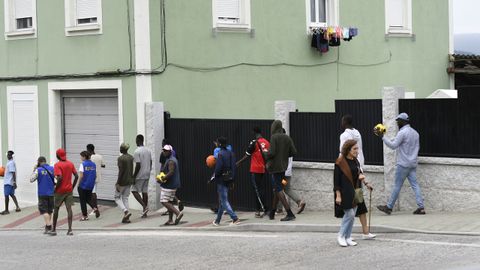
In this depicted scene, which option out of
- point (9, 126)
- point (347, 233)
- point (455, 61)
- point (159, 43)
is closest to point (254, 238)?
point (347, 233)

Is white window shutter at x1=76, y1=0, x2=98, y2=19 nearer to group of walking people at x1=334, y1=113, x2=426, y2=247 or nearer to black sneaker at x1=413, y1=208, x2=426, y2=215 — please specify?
group of walking people at x1=334, y1=113, x2=426, y2=247

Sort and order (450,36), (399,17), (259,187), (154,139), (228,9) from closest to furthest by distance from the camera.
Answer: (259,187), (154,139), (228,9), (399,17), (450,36)

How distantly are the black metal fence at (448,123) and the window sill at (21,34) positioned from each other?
34.7 feet

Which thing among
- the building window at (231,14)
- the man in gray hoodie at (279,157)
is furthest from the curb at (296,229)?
the building window at (231,14)

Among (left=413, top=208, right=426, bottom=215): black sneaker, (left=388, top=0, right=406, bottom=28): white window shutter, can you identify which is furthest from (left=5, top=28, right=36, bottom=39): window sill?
(left=413, top=208, right=426, bottom=215): black sneaker

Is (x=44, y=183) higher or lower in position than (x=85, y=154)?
lower

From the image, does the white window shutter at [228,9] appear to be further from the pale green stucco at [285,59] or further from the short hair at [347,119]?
the short hair at [347,119]

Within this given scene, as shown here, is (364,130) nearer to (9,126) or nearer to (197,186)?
(197,186)

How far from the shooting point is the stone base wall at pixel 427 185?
49.8ft

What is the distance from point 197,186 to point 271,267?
7935 millimetres

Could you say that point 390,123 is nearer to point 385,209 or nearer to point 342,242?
point 385,209

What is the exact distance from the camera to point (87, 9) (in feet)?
68.2

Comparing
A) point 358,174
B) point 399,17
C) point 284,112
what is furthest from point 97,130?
point 358,174

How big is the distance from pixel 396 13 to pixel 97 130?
9167 millimetres
